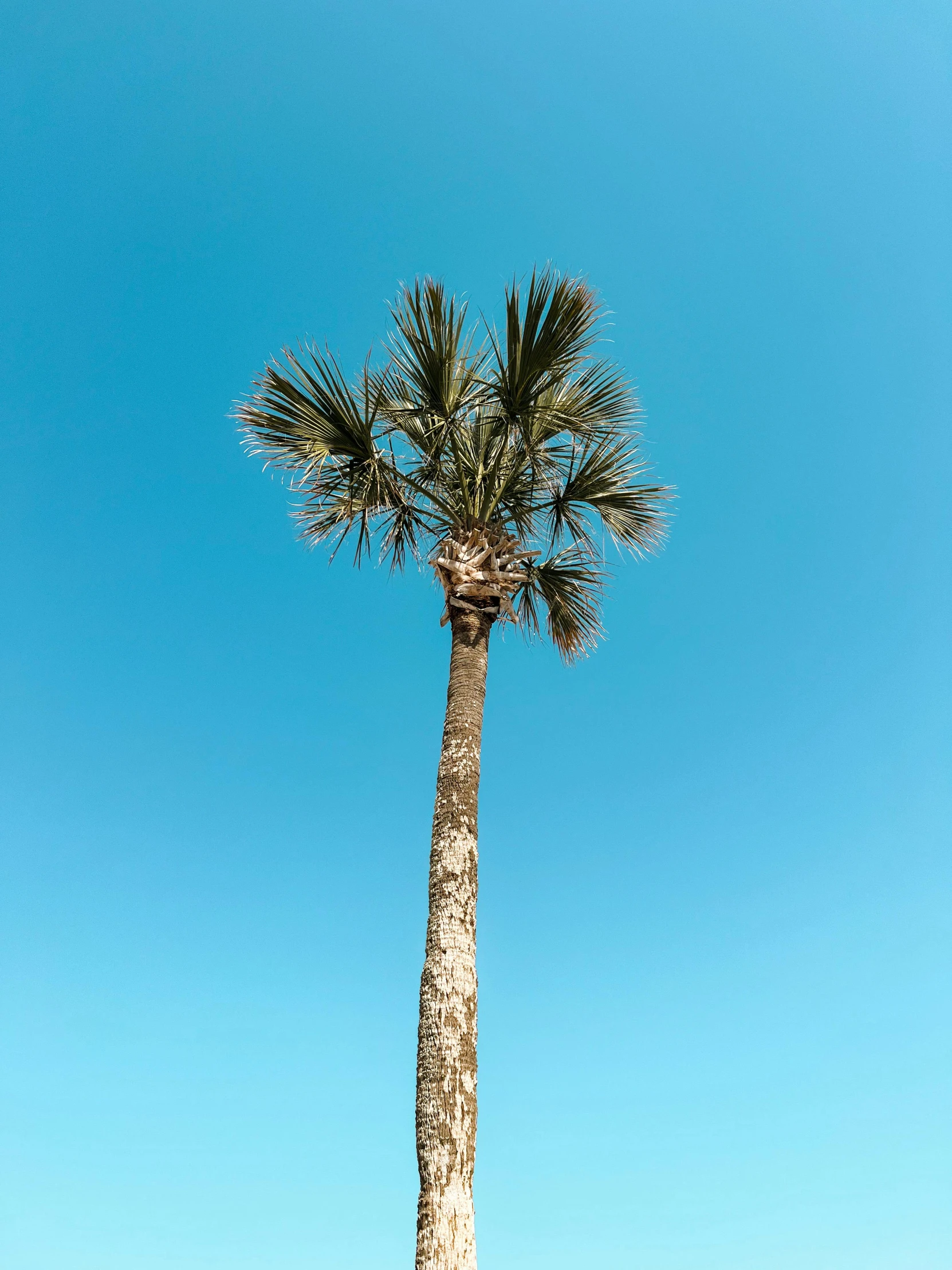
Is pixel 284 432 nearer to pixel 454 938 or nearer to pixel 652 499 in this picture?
pixel 652 499

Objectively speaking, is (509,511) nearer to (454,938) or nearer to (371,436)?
(371,436)

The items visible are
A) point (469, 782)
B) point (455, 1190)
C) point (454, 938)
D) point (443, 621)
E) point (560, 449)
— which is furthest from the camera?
point (560, 449)

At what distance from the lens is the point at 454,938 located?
6863mm

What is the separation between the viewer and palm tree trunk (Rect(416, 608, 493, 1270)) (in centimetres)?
594

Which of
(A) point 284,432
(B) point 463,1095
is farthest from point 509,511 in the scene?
(B) point 463,1095

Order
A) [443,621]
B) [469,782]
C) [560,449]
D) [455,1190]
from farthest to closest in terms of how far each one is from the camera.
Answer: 1. [560,449]
2. [443,621]
3. [469,782]
4. [455,1190]

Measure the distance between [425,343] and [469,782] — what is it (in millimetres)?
4296

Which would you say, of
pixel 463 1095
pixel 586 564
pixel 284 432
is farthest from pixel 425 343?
pixel 463 1095

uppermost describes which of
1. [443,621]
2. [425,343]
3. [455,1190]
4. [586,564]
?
[425,343]

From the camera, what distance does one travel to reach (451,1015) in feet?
21.5

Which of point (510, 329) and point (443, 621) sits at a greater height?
point (510, 329)

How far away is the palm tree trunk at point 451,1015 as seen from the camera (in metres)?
5.94

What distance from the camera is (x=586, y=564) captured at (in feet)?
33.7

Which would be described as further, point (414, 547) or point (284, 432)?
point (414, 547)
